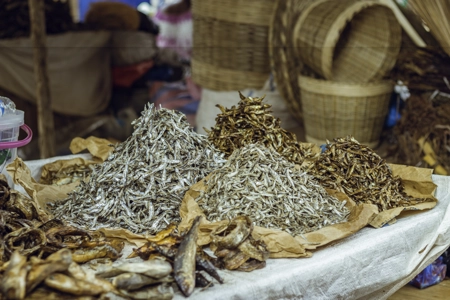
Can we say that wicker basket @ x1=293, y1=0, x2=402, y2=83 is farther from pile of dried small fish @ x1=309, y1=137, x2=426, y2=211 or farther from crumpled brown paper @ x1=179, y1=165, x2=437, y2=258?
crumpled brown paper @ x1=179, y1=165, x2=437, y2=258

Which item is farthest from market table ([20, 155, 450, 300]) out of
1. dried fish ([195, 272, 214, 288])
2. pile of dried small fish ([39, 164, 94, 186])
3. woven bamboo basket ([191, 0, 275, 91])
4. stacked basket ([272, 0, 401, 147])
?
woven bamboo basket ([191, 0, 275, 91])

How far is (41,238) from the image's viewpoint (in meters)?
1.72

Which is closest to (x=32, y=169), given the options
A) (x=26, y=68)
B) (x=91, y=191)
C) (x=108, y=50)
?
(x=91, y=191)

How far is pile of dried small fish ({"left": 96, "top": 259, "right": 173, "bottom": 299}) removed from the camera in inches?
57.2

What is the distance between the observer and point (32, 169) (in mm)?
2682

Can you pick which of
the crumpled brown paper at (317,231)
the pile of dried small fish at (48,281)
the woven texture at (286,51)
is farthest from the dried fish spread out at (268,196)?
the woven texture at (286,51)

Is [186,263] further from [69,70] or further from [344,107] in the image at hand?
[69,70]

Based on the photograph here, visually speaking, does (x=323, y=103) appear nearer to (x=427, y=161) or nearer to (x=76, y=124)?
(x=427, y=161)

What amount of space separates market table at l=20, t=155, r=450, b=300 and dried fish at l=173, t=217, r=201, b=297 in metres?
0.04

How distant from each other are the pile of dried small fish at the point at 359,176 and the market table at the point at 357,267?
115mm

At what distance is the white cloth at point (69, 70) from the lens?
545cm

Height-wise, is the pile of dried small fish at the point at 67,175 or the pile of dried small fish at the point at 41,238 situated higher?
the pile of dried small fish at the point at 41,238

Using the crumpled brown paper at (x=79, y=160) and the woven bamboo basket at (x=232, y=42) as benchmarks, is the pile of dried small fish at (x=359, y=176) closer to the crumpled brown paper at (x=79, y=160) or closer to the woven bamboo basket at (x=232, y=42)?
the crumpled brown paper at (x=79, y=160)

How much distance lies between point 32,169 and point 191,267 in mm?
1439
